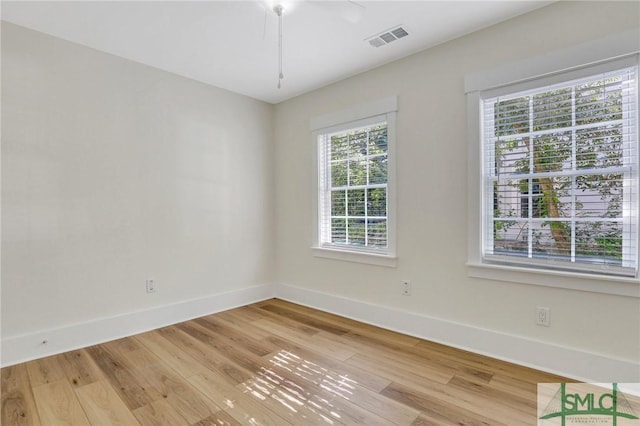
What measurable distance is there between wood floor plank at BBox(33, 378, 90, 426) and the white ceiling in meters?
2.62

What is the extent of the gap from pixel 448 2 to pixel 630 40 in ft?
3.71

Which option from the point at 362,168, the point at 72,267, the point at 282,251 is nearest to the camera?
the point at 72,267

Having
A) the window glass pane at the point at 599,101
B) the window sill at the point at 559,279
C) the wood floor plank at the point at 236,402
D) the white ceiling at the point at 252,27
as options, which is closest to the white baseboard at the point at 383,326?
the window sill at the point at 559,279

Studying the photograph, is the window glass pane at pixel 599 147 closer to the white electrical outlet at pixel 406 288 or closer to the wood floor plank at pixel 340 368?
the white electrical outlet at pixel 406 288

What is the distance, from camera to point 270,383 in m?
2.12

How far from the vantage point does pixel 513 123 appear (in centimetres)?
242

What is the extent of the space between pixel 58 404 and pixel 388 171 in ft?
9.82

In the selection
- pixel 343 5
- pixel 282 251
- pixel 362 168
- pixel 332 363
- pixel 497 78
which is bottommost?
pixel 332 363

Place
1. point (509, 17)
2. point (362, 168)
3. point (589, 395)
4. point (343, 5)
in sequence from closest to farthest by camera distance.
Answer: point (589, 395)
point (343, 5)
point (509, 17)
point (362, 168)

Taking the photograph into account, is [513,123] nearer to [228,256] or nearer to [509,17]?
[509,17]

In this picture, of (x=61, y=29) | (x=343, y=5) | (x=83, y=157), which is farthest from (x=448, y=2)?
(x=83, y=157)

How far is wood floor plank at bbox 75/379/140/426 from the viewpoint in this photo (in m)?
1.75

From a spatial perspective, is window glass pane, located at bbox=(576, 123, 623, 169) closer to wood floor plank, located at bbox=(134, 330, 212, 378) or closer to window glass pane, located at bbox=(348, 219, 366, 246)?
window glass pane, located at bbox=(348, 219, 366, 246)

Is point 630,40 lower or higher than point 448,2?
lower
